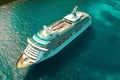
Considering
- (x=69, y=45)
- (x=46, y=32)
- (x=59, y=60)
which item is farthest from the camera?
(x=69, y=45)

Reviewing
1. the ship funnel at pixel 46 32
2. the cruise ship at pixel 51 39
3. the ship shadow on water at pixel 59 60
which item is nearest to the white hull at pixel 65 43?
the cruise ship at pixel 51 39

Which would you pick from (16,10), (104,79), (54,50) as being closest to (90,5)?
(16,10)

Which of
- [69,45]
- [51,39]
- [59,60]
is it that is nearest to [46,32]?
[51,39]

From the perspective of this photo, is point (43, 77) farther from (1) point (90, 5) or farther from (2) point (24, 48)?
(1) point (90, 5)

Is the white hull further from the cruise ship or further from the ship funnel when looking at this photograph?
the ship funnel

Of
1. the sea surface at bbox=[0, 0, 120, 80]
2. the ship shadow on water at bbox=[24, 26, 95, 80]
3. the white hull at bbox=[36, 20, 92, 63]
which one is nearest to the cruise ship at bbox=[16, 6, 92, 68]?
the white hull at bbox=[36, 20, 92, 63]

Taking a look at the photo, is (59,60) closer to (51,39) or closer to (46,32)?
(51,39)
